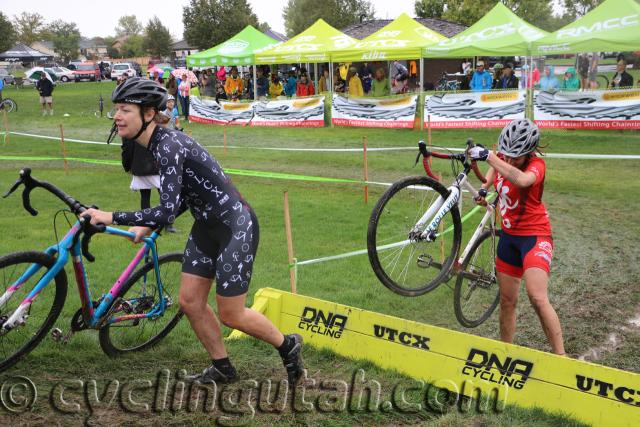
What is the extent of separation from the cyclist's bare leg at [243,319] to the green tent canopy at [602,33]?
1699 centimetres

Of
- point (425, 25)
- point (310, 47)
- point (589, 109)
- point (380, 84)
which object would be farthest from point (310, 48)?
point (425, 25)

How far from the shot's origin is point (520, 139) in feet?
16.2

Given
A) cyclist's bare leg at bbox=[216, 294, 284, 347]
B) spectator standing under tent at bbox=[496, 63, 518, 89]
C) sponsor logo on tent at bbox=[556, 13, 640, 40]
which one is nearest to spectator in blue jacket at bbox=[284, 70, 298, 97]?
spectator standing under tent at bbox=[496, 63, 518, 89]

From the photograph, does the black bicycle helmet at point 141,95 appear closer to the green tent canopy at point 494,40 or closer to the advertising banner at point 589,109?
the advertising banner at point 589,109

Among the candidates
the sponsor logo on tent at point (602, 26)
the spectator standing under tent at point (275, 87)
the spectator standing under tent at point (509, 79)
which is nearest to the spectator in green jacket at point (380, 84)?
the spectator standing under tent at point (509, 79)

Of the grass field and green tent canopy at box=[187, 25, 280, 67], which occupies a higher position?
green tent canopy at box=[187, 25, 280, 67]

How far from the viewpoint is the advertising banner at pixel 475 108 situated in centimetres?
1925

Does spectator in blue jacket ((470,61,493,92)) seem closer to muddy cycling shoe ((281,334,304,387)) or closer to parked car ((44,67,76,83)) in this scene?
muddy cycling shoe ((281,334,304,387))

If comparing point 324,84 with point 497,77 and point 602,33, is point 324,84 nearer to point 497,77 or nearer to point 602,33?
point 497,77

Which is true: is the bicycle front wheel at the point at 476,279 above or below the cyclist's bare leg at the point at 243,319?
below

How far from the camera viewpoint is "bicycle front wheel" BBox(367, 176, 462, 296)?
5230 mm

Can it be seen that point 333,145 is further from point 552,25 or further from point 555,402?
point 552,25

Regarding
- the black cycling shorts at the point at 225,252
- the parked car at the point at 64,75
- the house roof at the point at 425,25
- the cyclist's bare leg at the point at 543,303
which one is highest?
the house roof at the point at 425,25

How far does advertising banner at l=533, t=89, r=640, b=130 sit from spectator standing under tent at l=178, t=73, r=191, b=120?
14.1 meters
